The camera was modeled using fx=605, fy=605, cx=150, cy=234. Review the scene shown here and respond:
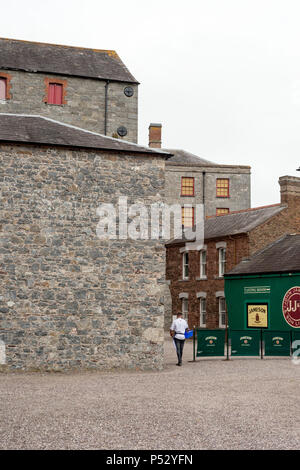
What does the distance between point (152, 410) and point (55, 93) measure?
21.8 m

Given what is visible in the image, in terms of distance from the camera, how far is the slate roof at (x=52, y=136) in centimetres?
1612

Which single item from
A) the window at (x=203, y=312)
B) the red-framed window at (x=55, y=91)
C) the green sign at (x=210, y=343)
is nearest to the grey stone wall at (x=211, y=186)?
the window at (x=203, y=312)

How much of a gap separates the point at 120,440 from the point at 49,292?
8152mm

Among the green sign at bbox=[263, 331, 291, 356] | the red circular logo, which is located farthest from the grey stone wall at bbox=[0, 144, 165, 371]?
the red circular logo

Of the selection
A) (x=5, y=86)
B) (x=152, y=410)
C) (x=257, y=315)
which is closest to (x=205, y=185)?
(x=257, y=315)

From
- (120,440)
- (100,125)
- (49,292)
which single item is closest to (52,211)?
(49,292)

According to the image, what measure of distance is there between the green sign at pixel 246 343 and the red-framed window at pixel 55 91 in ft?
49.6

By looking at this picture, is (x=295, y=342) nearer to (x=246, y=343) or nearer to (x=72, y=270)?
(x=246, y=343)

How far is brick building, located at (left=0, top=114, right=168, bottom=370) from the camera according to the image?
1548cm

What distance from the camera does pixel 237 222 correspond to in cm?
3203

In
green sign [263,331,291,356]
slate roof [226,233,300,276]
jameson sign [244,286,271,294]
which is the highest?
slate roof [226,233,300,276]

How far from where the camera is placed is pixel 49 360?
15.4 m

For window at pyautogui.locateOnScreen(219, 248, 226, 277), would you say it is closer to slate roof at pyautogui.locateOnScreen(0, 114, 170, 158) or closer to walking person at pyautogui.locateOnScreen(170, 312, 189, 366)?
walking person at pyautogui.locateOnScreen(170, 312, 189, 366)

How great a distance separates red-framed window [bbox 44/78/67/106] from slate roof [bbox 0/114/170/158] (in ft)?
37.6
